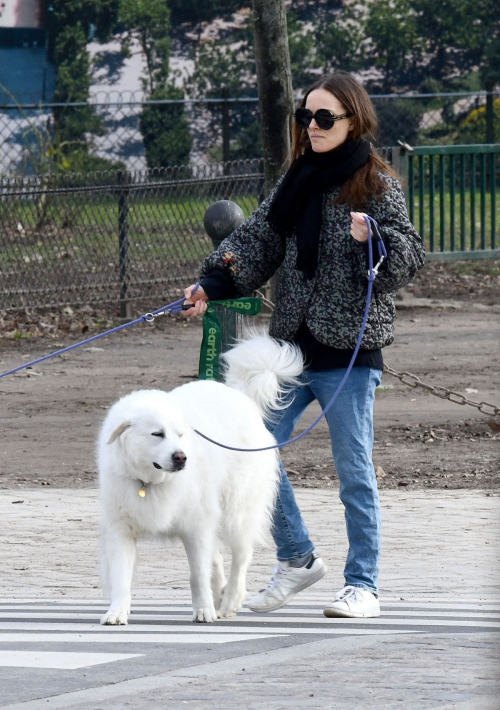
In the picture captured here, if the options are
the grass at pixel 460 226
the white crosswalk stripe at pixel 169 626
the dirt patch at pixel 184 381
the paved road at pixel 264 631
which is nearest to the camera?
the paved road at pixel 264 631

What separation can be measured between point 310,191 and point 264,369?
2.40 feet

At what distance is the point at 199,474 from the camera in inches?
221

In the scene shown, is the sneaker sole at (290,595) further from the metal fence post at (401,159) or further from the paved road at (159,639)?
the metal fence post at (401,159)

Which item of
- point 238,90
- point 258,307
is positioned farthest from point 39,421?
point 238,90

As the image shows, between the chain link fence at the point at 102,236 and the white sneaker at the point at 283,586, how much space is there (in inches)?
360

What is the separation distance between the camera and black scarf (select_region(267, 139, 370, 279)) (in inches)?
219

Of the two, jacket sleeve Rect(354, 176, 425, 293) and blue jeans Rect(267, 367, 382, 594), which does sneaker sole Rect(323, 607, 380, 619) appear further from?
jacket sleeve Rect(354, 176, 425, 293)

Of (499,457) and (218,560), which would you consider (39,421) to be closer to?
(499,457)

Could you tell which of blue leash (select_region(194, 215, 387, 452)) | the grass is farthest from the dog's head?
the grass

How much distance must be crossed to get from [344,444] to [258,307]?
0.89 metres

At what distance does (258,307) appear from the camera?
6.22 metres

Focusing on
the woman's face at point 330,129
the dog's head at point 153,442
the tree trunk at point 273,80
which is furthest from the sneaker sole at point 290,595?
the tree trunk at point 273,80

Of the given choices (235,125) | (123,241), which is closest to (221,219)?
(123,241)

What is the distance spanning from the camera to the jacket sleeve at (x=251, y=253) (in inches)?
230
